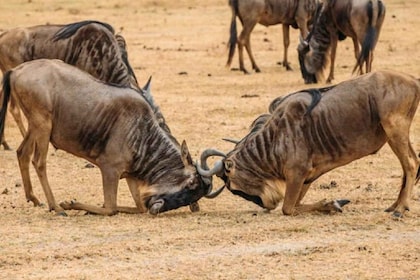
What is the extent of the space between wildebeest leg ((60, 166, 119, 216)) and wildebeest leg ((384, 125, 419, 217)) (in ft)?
6.88

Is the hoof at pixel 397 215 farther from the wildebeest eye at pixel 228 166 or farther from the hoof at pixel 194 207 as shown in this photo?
the hoof at pixel 194 207

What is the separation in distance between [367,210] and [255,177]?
2.97 ft

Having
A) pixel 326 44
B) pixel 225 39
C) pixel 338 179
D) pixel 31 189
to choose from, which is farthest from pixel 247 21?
pixel 31 189

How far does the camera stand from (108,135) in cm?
907

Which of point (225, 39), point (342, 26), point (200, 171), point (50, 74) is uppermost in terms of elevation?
point (50, 74)

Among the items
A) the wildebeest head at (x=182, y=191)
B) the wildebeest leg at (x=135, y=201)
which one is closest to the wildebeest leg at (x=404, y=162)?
the wildebeest head at (x=182, y=191)

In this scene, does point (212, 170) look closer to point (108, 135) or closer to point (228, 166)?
point (228, 166)

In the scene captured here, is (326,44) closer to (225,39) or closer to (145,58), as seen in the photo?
(145,58)

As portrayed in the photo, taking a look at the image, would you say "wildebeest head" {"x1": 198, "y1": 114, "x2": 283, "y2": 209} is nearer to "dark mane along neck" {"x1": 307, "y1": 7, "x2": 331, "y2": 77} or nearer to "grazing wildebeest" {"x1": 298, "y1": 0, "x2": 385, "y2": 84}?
"grazing wildebeest" {"x1": 298, "y1": 0, "x2": 385, "y2": 84}

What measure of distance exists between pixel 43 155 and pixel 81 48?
230 centimetres

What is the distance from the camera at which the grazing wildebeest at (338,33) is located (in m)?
16.7

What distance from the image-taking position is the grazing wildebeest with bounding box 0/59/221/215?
9.05m

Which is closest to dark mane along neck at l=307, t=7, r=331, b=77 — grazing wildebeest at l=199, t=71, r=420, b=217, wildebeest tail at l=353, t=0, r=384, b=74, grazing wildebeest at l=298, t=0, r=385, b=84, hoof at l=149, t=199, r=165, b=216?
grazing wildebeest at l=298, t=0, r=385, b=84

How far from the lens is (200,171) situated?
901cm
